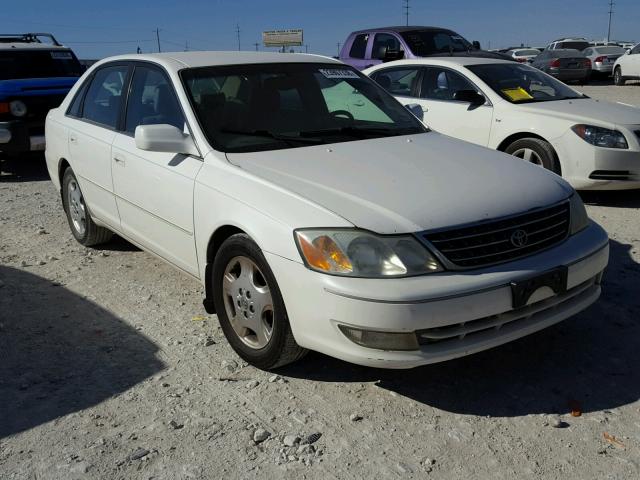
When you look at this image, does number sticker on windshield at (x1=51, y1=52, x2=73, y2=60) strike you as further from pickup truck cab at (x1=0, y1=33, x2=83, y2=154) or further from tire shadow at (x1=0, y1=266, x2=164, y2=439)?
tire shadow at (x1=0, y1=266, x2=164, y2=439)

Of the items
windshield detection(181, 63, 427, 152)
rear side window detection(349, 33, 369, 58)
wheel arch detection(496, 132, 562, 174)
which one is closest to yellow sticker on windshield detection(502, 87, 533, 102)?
wheel arch detection(496, 132, 562, 174)

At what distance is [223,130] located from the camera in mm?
3885

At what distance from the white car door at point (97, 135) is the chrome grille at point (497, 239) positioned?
104 inches

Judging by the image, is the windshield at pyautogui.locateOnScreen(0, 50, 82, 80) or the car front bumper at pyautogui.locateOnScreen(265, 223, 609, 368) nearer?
the car front bumper at pyautogui.locateOnScreen(265, 223, 609, 368)

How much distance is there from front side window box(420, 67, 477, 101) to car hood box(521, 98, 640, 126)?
0.86 m

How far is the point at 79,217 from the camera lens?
5.64 m

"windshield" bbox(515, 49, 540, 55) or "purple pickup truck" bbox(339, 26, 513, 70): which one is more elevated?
"purple pickup truck" bbox(339, 26, 513, 70)

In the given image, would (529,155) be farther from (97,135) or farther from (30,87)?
(30,87)

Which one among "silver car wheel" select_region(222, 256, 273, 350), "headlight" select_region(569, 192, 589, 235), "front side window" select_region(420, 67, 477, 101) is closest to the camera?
"silver car wheel" select_region(222, 256, 273, 350)

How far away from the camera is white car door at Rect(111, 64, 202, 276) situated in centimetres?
383

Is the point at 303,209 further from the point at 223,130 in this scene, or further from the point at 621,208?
the point at 621,208

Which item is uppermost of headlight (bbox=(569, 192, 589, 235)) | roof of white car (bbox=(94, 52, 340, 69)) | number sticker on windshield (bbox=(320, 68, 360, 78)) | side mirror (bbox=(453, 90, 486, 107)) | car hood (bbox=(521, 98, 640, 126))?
roof of white car (bbox=(94, 52, 340, 69))

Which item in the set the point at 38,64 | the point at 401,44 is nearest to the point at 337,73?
the point at 38,64

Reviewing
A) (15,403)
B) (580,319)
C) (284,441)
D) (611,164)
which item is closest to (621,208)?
(611,164)
